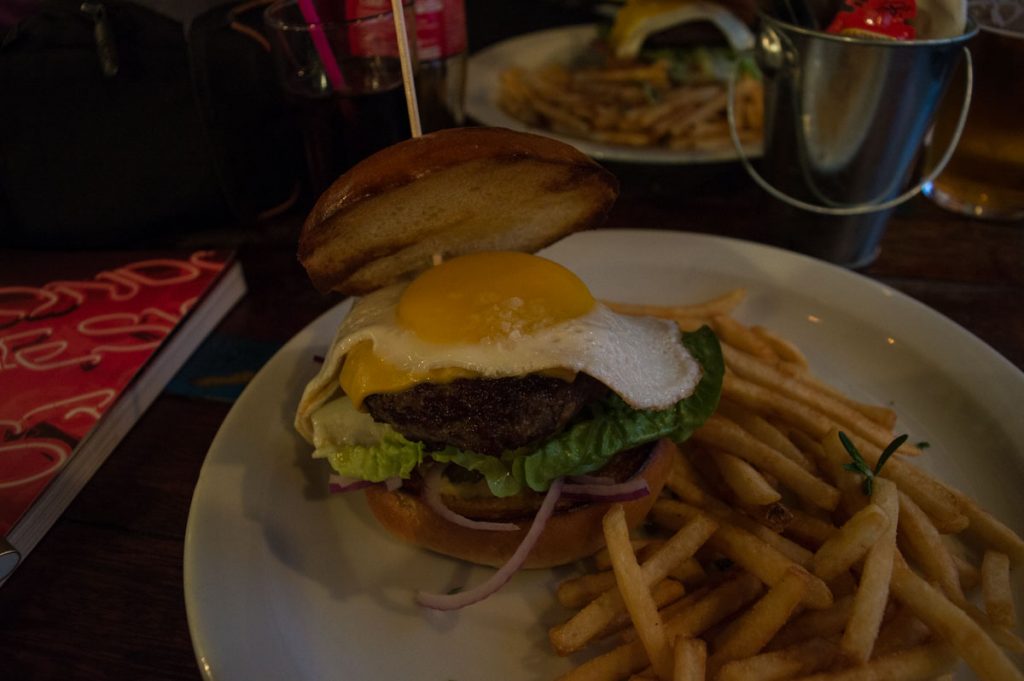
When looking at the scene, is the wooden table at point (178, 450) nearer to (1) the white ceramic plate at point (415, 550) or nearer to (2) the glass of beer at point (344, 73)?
(1) the white ceramic plate at point (415, 550)

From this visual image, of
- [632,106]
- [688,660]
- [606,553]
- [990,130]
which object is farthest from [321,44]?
[990,130]

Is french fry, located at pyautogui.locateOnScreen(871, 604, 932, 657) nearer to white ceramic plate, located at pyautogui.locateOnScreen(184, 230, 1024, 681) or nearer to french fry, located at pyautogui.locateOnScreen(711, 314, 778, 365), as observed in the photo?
white ceramic plate, located at pyautogui.locateOnScreen(184, 230, 1024, 681)

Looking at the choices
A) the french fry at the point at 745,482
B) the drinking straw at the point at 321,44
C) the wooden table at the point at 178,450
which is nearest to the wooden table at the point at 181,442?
the wooden table at the point at 178,450

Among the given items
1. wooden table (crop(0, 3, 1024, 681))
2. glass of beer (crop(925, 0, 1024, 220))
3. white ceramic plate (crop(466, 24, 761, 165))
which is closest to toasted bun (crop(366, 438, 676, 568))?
wooden table (crop(0, 3, 1024, 681))

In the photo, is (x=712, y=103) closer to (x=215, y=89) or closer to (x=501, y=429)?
(x=215, y=89)

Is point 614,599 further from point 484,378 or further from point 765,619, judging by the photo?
point 484,378

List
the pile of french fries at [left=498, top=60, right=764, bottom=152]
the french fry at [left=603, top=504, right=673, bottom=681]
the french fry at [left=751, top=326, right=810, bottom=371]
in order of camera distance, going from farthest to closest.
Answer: the pile of french fries at [left=498, top=60, right=764, bottom=152], the french fry at [left=751, top=326, right=810, bottom=371], the french fry at [left=603, top=504, right=673, bottom=681]
